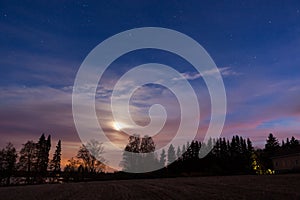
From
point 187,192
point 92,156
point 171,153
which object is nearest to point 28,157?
point 92,156

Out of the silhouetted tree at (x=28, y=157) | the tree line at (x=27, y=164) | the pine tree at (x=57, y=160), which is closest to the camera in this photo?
the tree line at (x=27, y=164)

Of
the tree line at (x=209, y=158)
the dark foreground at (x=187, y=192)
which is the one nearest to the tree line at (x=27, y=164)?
the tree line at (x=209, y=158)

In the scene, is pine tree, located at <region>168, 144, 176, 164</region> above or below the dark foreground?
above

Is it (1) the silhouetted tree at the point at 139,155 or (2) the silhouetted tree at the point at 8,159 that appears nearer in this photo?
(2) the silhouetted tree at the point at 8,159

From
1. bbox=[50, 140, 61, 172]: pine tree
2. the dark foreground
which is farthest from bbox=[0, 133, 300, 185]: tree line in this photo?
the dark foreground

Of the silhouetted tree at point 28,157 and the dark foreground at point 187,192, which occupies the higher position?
the silhouetted tree at point 28,157

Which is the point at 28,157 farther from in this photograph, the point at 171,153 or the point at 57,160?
the point at 171,153

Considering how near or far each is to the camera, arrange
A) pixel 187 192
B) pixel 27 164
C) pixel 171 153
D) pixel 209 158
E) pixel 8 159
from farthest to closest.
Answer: pixel 171 153
pixel 209 158
pixel 27 164
pixel 8 159
pixel 187 192

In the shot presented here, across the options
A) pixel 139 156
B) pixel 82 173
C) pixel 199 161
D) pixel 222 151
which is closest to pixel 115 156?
pixel 139 156

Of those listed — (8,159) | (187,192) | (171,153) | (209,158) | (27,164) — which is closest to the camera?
(187,192)

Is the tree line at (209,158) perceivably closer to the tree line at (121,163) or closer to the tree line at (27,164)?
the tree line at (121,163)

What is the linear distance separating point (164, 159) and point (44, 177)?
48.2 metres

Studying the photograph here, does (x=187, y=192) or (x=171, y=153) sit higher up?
(x=171, y=153)

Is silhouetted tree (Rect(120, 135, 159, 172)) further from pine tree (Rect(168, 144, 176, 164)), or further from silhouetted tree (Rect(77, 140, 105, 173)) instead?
pine tree (Rect(168, 144, 176, 164))
